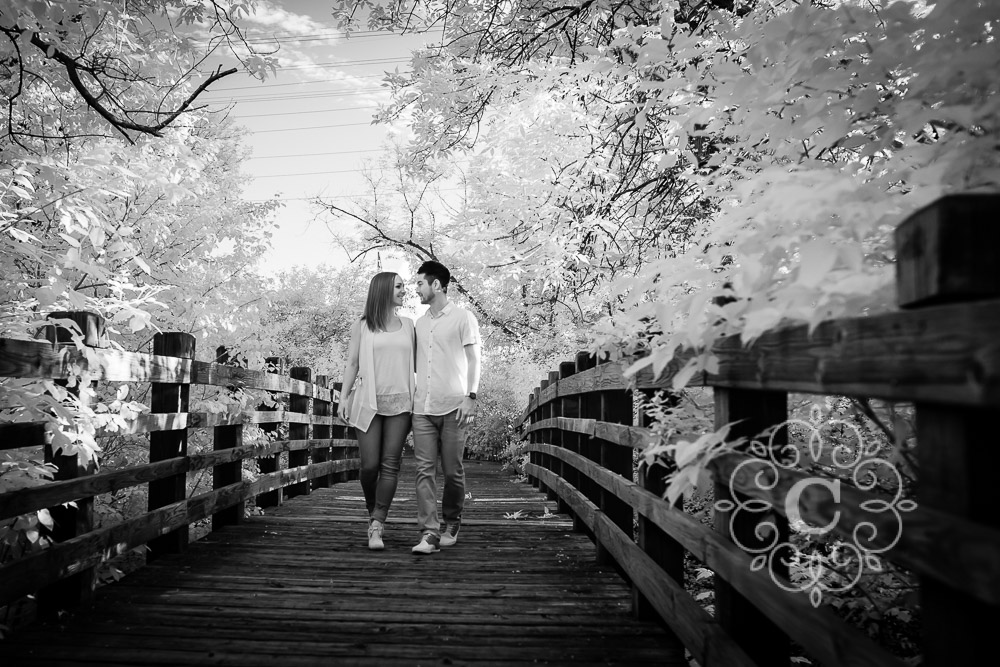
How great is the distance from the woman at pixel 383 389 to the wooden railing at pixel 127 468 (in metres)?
1.00

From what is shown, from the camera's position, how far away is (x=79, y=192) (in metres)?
4.66

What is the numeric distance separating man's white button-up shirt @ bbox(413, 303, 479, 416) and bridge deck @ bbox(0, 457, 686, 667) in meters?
1.01

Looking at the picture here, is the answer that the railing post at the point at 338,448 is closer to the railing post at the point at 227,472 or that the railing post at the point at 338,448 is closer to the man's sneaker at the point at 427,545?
the railing post at the point at 227,472

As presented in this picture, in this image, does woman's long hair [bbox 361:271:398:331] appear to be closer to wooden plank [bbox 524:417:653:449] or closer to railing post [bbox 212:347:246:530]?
railing post [bbox 212:347:246:530]

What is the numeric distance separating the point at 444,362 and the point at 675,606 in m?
2.68

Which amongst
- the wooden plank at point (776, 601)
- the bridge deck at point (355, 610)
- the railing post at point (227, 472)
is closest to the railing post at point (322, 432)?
the railing post at point (227, 472)

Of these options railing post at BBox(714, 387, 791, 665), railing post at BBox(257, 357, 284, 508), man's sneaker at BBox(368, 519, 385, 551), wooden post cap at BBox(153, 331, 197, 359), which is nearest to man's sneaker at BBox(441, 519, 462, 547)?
man's sneaker at BBox(368, 519, 385, 551)

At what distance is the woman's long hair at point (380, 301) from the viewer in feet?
16.4

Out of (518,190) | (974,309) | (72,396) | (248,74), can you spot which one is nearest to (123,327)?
(248,74)

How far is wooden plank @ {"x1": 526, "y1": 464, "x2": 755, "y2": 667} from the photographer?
208cm

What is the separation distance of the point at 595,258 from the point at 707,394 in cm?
382

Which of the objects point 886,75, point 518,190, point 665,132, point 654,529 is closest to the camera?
point 886,75

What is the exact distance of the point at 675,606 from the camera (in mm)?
2586

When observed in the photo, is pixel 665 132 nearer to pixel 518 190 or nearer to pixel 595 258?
pixel 595 258
